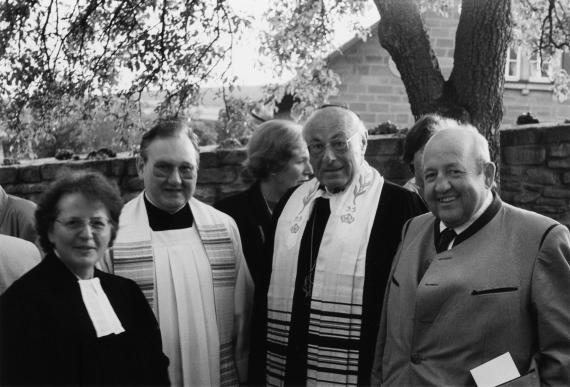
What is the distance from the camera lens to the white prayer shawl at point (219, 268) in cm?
360

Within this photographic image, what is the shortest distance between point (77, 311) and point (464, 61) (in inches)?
183

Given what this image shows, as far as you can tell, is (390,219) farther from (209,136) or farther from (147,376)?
(209,136)

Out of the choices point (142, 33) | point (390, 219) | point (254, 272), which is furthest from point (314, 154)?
point (142, 33)

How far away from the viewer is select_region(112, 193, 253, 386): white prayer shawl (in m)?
3.60

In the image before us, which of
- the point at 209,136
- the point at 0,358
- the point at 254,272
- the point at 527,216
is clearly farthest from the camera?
the point at 209,136

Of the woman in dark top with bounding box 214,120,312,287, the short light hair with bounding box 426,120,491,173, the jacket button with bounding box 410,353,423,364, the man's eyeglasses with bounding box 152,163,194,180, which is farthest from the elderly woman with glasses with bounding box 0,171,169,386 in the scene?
the woman in dark top with bounding box 214,120,312,287

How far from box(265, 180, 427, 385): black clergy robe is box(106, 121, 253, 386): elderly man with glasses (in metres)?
0.29

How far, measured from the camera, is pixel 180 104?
7.13 metres

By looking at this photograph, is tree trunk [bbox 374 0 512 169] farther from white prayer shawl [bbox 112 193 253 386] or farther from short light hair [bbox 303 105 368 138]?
white prayer shawl [bbox 112 193 253 386]

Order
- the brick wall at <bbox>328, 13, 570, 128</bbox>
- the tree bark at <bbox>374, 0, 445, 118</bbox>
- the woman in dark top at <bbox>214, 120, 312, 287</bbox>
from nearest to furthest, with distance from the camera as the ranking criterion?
the woman in dark top at <bbox>214, 120, 312, 287</bbox>
the tree bark at <bbox>374, 0, 445, 118</bbox>
the brick wall at <bbox>328, 13, 570, 128</bbox>

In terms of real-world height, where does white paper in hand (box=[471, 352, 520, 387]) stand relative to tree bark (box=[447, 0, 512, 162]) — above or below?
below

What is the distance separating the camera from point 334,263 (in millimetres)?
3699

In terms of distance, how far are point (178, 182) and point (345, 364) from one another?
3.70ft

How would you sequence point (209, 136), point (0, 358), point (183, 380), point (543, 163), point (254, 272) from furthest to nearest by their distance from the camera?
point (209, 136)
point (543, 163)
point (254, 272)
point (183, 380)
point (0, 358)
